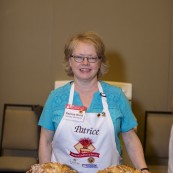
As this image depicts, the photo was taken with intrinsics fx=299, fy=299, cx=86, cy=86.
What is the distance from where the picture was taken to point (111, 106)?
154 centimetres

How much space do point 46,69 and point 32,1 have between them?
0.68 m

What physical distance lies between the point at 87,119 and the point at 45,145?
0.27m

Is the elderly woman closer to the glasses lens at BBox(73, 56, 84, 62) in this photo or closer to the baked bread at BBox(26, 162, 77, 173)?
the glasses lens at BBox(73, 56, 84, 62)

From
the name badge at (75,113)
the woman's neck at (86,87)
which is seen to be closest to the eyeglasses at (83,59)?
the woman's neck at (86,87)

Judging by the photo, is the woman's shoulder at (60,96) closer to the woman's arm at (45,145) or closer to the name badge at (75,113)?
the name badge at (75,113)

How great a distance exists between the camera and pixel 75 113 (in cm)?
150

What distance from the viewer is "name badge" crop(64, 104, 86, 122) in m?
1.50

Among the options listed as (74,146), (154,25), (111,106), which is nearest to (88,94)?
(111,106)

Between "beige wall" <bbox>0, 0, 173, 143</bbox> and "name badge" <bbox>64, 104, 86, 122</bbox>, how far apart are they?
1456mm

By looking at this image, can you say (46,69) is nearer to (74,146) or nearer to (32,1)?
(32,1)

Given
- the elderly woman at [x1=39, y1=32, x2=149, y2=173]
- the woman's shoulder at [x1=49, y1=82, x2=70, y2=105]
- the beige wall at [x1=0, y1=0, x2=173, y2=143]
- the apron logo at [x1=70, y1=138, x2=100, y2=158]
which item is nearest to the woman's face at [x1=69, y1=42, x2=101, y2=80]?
the elderly woman at [x1=39, y1=32, x2=149, y2=173]

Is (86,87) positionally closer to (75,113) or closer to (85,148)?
(75,113)

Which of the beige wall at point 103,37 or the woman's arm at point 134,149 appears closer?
the woman's arm at point 134,149

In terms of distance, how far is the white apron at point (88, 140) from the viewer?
1490 millimetres
